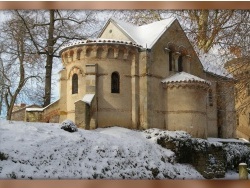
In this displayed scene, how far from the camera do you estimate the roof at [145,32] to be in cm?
462

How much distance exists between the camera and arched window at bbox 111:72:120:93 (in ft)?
15.1

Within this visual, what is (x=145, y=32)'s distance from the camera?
4770 millimetres

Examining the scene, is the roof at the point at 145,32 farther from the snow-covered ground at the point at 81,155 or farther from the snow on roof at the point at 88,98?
the snow-covered ground at the point at 81,155

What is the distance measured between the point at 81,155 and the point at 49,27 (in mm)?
1528

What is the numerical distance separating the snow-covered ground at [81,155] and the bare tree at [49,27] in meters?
0.45

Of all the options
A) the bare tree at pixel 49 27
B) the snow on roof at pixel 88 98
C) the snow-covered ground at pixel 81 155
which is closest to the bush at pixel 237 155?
the snow-covered ground at pixel 81 155

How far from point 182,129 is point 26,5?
232 cm

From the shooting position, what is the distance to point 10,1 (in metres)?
4.31

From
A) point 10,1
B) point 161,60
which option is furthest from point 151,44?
point 10,1

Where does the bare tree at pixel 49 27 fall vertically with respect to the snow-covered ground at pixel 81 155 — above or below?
above

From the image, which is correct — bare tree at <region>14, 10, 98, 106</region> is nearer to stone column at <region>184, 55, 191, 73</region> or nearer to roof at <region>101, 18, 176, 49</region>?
roof at <region>101, 18, 176, 49</region>

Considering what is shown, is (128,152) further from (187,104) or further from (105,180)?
(187,104)

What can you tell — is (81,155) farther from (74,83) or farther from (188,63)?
(188,63)

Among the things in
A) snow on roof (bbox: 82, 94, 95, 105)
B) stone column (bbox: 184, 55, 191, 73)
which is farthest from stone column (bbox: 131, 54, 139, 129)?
stone column (bbox: 184, 55, 191, 73)
